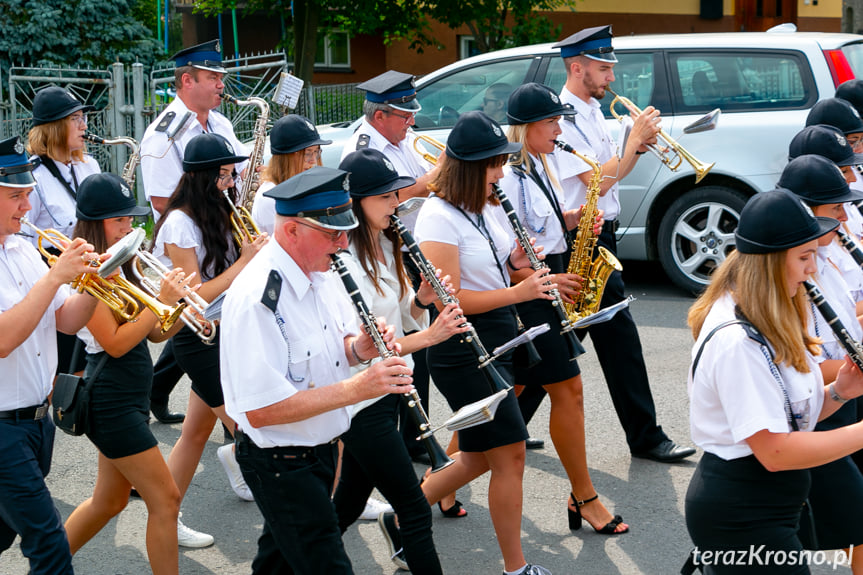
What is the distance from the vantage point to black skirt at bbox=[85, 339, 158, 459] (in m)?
4.21

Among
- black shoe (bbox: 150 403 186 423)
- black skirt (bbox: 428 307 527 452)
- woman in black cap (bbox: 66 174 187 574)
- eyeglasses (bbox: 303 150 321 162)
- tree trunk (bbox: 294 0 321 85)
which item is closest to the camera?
woman in black cap (bbox: 66 174 187 574)

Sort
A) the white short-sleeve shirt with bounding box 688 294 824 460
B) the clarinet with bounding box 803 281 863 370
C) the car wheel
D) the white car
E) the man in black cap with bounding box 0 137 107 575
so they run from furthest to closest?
the car wheel < the white car < the man in black cap with bounding box 0 137 107 575 < the clarinet with bounding box 803 281 863 370 < the white short-sleeve shirt with bounding box 688 294 824 460

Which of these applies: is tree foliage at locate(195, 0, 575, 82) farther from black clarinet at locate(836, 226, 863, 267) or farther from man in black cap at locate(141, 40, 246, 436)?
black clarinet at locate(836, 226, 863, 267)

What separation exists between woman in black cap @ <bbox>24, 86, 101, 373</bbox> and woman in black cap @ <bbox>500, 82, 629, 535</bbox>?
2.59 meters

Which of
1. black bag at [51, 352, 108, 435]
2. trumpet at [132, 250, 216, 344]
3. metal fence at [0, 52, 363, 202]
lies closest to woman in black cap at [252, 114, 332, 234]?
trumpet at [132, 250, 216, 344]

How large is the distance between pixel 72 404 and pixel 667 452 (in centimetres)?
328

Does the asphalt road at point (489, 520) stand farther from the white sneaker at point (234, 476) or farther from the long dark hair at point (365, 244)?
the long dark hair at point (365, 244)

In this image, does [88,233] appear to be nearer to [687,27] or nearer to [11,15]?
[11,15]

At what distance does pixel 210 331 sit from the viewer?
4.50 meters

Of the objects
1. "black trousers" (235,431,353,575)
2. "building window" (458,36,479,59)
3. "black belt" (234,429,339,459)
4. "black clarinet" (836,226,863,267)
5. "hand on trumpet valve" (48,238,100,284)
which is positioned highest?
"building window" (458,36,479,59)

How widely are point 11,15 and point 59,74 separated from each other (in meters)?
1.89

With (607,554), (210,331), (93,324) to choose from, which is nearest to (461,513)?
(607,554)

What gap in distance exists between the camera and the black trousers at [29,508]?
12.1 ft

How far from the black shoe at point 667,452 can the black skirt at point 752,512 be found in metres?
2.61
